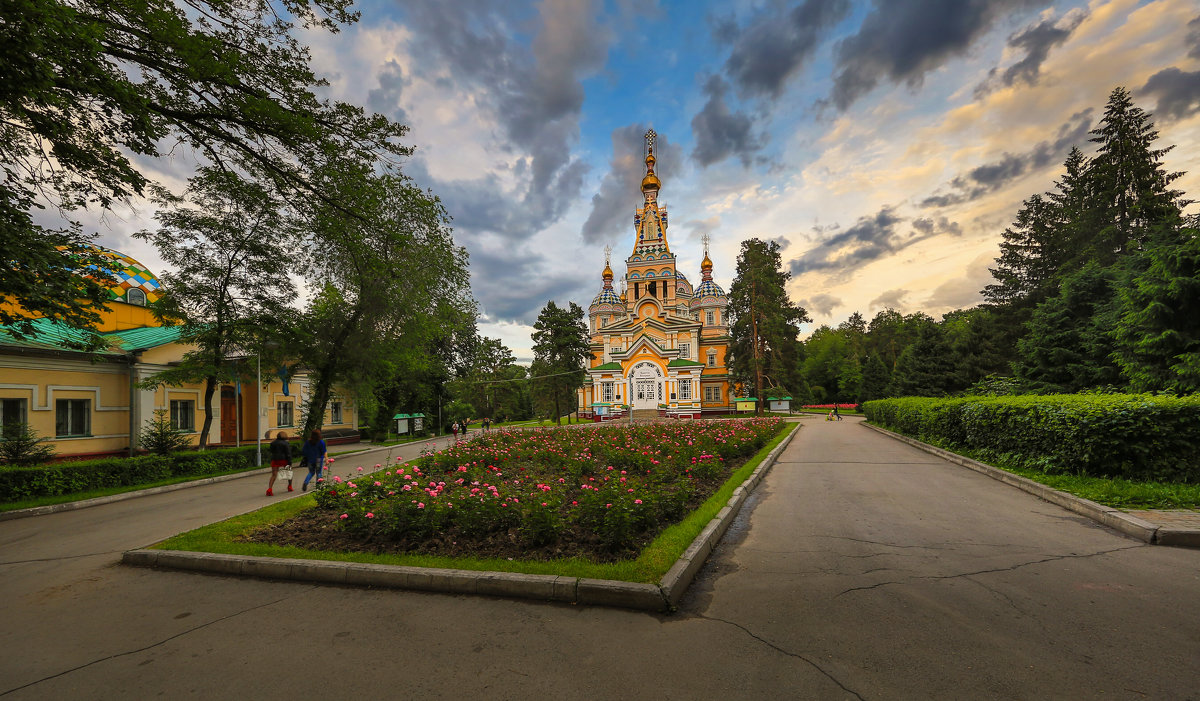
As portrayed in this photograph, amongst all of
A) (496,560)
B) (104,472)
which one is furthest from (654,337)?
(496,560)

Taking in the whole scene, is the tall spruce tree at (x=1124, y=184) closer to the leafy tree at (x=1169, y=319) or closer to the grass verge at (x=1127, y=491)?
the leafy tree at (x=1169, y=319)

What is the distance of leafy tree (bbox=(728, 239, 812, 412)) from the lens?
44625mm

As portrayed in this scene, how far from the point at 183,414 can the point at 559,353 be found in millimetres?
23629

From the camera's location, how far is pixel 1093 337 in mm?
18938

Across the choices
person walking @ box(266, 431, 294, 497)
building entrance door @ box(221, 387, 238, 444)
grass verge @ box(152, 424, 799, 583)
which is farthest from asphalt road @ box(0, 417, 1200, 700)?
building entrance door @ box(221, 387, 238, 444)

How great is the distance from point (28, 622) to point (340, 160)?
6672mm

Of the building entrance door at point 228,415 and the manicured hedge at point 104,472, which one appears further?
the building entrance door at point 228,415

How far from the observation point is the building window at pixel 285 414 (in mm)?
24906

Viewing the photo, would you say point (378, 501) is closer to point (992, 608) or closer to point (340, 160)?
point (340, 160)

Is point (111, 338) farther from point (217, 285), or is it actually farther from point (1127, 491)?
point (1127, 491)

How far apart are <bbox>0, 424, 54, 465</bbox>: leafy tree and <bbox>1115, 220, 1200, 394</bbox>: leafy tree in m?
30.5

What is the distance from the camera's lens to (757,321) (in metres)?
44.7

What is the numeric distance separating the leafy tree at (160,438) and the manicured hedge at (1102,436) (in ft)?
74.6

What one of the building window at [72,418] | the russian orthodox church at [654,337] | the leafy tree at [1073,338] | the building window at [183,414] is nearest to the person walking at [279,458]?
the building window at [72,418]
